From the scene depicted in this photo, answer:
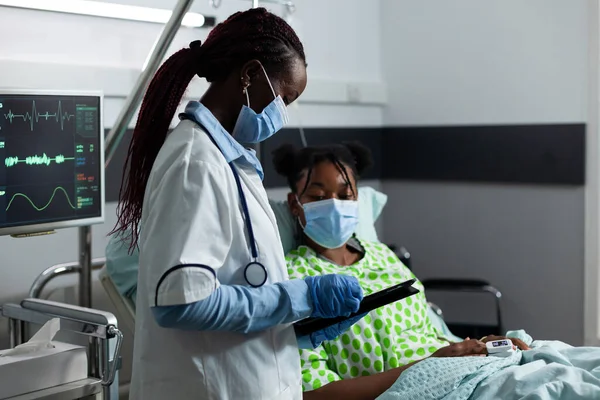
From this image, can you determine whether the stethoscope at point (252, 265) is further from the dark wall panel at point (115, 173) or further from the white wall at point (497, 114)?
the white wall at point (497, 114)

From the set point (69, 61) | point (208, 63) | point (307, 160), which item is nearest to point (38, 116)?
point (69, 61)

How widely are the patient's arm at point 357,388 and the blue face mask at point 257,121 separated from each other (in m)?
0.81

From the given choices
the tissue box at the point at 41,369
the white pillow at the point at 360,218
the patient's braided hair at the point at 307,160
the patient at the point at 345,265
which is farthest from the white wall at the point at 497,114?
the tissue box at the point at 41,369

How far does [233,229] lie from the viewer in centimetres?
149

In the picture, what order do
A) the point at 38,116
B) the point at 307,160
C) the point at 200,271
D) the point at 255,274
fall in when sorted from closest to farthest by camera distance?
the point at 200,271 → the point at 255,274 → the point at 38,116 → the point at 307,160

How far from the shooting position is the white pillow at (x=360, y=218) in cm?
264

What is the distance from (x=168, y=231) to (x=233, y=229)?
0.47 feet

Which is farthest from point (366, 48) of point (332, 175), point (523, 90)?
point (332, 175)

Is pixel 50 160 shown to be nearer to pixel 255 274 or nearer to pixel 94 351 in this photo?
pixel 94 351

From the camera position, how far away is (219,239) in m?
1.42

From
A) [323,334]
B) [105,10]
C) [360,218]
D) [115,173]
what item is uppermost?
[105,10]

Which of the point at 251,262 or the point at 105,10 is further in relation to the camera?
the point at 105,10

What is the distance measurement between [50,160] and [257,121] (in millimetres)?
803

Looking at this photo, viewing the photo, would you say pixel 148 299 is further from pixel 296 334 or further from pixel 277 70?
pixel 277 70
